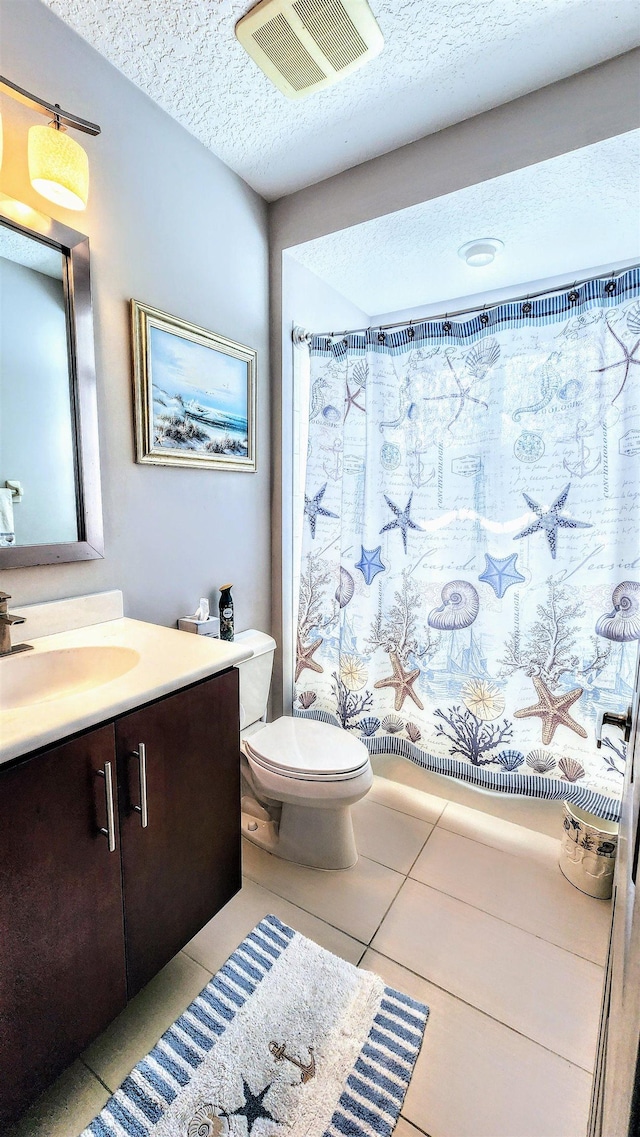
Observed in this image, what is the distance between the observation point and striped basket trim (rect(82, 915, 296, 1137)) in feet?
3.06

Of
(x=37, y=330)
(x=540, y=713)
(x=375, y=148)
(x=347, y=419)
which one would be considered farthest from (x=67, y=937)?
(x=375, y=148)

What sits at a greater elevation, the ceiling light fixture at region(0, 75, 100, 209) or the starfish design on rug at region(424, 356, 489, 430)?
the ceiling light fixture at region(0, 75, 100, 209)

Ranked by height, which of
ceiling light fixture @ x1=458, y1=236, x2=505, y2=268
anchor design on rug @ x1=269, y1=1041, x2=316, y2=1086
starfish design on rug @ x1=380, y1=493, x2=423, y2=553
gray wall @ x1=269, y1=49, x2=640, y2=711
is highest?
gray wall @ x1=269, y1=49, x2=640, y2=711

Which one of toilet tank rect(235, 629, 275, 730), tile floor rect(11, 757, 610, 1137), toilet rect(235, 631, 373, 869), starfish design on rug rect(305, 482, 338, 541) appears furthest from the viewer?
starfish design on rug rect(305, 482, 338, 541)

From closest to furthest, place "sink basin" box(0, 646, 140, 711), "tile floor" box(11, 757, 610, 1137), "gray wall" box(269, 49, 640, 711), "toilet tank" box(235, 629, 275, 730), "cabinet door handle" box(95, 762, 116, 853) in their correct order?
"cabinet door handle" box(95, 762, 116, 853), "tile floor" box(11, 757, 610, 1137), "sink basin" box(0, 646, 140, 711), "gray wall" box(269, 49, 640, 711), "toilet tank" box(235, 629, 275, 730)

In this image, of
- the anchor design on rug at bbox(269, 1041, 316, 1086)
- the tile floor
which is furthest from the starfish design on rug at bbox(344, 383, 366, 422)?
the anchor design on rug at bbox(269, 1041, 316, 1086)

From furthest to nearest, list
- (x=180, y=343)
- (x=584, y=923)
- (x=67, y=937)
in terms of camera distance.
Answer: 1. (x=180, y=343)
2. (x=584, y=923)
3. (x=67, y=937)

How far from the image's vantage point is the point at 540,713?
63.9 inches

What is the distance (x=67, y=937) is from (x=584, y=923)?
145cm

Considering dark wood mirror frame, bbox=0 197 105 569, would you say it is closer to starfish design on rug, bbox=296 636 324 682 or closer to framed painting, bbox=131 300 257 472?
framed painting, bbox=131 300 257 472

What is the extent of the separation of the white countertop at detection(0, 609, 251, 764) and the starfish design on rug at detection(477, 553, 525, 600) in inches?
37.7

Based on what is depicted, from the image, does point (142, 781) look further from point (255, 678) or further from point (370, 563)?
point (370, 563)

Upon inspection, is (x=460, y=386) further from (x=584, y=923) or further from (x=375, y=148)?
(x=584, y=923)

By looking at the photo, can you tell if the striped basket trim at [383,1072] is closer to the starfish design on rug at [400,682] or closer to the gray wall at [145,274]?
Answer: the starfish design on rug at [400,682]
